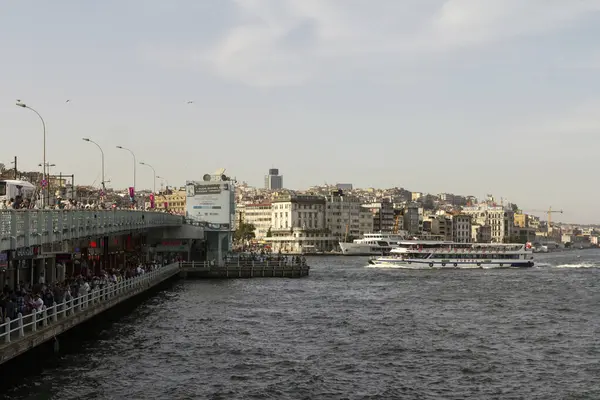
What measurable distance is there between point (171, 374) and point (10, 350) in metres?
7.67

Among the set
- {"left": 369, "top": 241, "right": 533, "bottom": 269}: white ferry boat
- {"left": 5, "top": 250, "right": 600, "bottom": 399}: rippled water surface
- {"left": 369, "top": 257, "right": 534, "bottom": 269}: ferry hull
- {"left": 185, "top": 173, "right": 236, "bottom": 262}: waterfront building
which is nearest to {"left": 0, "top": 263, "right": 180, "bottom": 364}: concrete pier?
{"left": 5, "top": 250, "right": 600, "bottom": 399}: rippled water surface

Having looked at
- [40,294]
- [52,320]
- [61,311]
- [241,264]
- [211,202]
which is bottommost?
[52,320]

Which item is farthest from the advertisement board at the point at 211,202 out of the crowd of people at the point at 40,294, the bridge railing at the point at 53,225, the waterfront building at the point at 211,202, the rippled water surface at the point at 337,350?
the crowd of people at the point at 40,294

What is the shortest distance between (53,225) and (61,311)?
209 inches

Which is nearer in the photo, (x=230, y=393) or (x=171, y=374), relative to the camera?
(x=230, y=393)

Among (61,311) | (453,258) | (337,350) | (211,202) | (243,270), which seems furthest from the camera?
(453,258)

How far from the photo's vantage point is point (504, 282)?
289 ft

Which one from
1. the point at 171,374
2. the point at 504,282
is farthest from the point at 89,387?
the point at 504,282

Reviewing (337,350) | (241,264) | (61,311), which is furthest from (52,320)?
(241,264)

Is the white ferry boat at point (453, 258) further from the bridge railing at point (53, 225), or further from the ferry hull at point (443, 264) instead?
the bridge railing at point (53, 225)

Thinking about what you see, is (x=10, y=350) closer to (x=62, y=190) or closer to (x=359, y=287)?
(x=359, y=287)

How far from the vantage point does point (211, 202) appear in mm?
104250

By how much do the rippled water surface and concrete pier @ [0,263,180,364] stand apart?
1454 mm

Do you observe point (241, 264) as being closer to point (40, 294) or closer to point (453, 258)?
point (453, 258)
